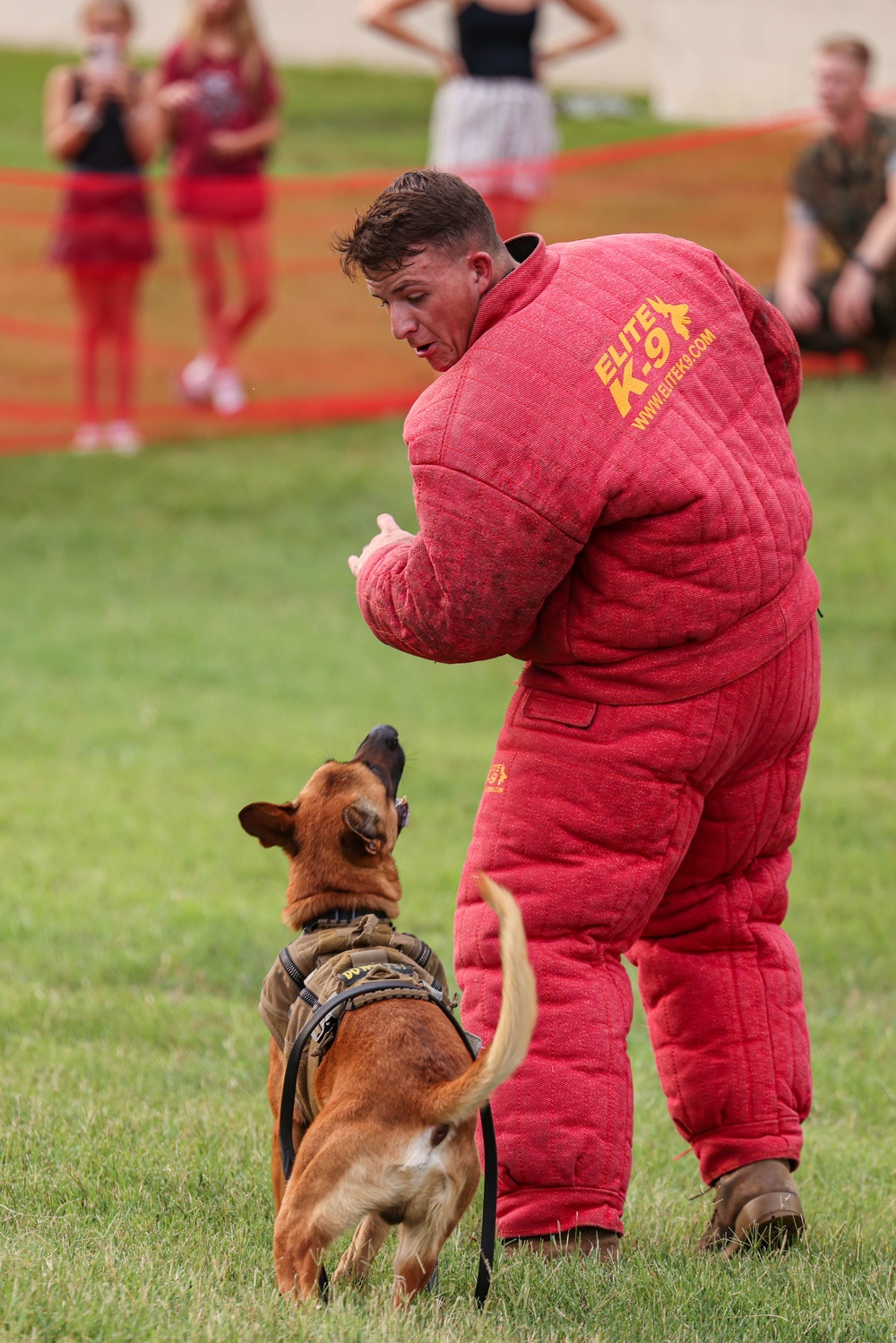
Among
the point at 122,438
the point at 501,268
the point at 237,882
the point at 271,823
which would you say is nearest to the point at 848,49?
the point at 122,438

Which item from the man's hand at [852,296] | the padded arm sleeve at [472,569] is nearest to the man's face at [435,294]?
the padded arm sleeve at [472,569]

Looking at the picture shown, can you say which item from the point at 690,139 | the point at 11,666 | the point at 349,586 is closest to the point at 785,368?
the point at 11,666

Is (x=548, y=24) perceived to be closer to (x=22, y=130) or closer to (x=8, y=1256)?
(x=22, y=130)

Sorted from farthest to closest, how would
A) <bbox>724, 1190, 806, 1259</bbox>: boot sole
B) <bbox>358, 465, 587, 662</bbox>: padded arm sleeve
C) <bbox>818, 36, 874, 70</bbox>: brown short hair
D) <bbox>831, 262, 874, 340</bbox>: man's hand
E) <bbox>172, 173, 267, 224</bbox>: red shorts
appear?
1. <bbox>172, 173, 267, 224</bbox>: red shorts
2. <bbox>818, 36, 874, 70</bbox>: brown short hair
3. <bbox>831, 262, 874, 340</bbox>: man's hand
4. <bbox>724, 1190, 806, 1259</bbox>: boot sole
5. <bbox>358, 465, 587, 662</bbox>: padded arm sleeve

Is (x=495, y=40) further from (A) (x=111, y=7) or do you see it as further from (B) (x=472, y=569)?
(B) (x=472, y=569)

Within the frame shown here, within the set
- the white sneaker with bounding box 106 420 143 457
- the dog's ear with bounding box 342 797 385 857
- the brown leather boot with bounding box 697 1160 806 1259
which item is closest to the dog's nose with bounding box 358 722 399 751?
the dog's ear with bounding box 342 797 385 857

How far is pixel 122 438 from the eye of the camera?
12883 mm

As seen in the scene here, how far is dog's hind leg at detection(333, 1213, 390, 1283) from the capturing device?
3492 millimetres

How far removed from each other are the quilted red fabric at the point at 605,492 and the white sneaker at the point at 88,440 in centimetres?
961

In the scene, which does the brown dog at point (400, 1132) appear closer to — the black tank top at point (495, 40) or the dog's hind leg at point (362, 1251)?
the dog's hind leg at point (362, 1251)

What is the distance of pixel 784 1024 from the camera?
404 centimetres

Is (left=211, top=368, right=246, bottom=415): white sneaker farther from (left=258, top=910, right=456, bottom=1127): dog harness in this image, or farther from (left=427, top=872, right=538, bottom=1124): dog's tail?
(left=427, top=872, right=538, bottom=1124): dog's tail

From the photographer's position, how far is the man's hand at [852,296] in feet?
35.9

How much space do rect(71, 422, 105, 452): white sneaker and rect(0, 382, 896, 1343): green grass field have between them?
26 cm
